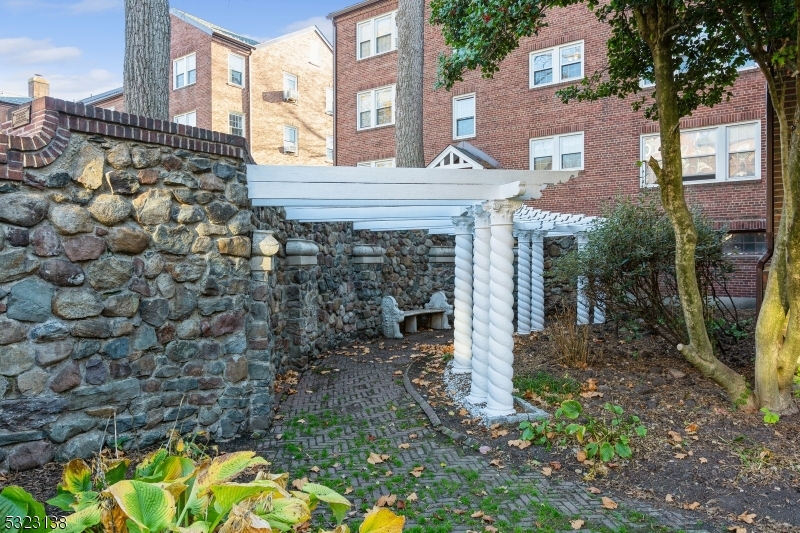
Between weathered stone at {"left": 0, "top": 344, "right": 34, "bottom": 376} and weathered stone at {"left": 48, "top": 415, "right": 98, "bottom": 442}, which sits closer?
weathered stone at {"left": 0, "top": 344, "right": 34, "bottom": 376}

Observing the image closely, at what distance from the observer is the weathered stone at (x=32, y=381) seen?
4.11 meters

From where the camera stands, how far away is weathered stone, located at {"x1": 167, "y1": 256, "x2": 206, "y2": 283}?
4906mm

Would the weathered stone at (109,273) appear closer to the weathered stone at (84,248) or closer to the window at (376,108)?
the weathered stone at (84,248)

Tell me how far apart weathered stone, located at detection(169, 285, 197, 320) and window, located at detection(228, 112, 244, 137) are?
17890mm

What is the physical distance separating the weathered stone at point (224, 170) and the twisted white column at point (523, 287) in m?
6.45

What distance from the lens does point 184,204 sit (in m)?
4.94

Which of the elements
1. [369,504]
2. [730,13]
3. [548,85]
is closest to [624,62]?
[730,13]

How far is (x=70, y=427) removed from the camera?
4320 mm

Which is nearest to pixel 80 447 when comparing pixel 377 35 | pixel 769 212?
pixel 769 212

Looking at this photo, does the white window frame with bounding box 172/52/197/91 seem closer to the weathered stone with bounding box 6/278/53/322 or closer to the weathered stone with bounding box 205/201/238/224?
the weathered stone with bounding box 205/201/238/224

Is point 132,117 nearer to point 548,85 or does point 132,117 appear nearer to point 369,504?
point 369,504

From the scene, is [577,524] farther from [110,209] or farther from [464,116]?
[464,116]

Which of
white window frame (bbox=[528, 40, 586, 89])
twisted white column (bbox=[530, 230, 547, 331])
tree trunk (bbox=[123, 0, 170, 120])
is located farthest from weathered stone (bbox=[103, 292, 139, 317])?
white window frame (bbox=[528, 40, 586, 89])

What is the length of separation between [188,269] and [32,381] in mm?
1419
